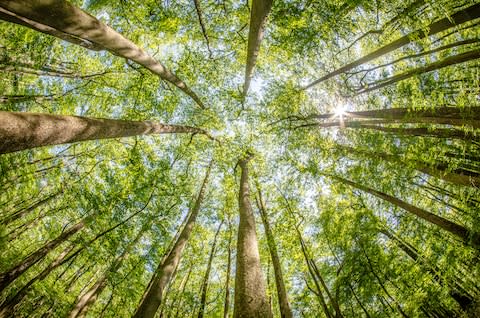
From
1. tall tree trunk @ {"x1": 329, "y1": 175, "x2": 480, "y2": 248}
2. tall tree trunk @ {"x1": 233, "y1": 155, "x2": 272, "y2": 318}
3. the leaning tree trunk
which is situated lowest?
tall tree trunk @ {"x1": 329, "y1": 175, "x2": 480, "y2": 248}

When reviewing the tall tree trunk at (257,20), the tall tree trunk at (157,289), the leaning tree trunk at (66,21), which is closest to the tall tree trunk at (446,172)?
the tall tree trunk at (257,20)

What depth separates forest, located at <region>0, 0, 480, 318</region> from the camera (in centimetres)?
397

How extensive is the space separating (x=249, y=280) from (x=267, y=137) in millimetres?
7573

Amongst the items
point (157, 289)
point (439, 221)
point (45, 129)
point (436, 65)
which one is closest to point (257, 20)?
point (436, 65)

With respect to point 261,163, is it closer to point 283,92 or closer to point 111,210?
point 283,92

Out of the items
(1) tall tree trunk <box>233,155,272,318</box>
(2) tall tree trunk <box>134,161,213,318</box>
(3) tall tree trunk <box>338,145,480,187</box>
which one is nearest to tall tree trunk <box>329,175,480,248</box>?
(3) tall tree trunk <box>338,145,480,187</box>

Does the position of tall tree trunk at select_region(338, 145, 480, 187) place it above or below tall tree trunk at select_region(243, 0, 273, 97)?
below

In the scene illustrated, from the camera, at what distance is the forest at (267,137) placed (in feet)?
13.0

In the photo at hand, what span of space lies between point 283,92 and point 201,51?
11.1 ft

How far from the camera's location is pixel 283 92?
8.40m

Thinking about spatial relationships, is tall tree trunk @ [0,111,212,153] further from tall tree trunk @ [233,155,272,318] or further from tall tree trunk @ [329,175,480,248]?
tall tree trunk @ [329,175,480,248]

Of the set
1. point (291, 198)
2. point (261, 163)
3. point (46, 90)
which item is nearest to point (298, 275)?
point (291, 198)

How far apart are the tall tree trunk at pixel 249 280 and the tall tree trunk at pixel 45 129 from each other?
305 centimetres

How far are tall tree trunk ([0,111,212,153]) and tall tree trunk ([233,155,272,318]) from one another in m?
3.05
